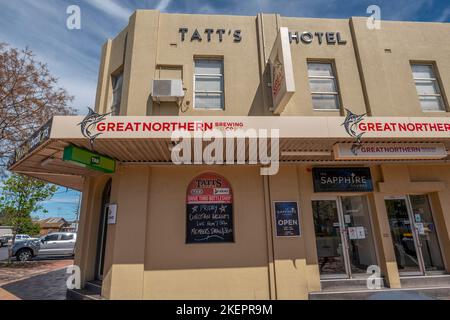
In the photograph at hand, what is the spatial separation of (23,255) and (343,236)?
61.3 feet

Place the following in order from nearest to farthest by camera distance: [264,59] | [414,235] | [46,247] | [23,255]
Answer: [414,235] < [264,59] < [23,255] < [46,247]

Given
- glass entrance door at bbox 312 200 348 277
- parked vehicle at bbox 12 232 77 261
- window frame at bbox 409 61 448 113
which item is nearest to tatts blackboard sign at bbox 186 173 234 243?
glass entrance door at bbox 312 200 348 277

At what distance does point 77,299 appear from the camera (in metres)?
7.00

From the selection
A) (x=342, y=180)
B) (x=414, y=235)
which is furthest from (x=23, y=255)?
(x=414, y=235)

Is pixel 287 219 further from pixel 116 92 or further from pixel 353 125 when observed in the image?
pixel 116 92

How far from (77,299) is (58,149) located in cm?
410

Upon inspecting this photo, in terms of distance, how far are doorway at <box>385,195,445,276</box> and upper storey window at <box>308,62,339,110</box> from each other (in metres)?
3.49

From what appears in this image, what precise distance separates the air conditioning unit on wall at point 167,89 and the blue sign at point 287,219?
4.23 m

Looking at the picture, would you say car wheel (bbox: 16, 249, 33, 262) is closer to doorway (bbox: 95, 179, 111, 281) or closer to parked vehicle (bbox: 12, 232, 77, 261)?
parked vehicle (bbox: 12, 232, 77, 261)

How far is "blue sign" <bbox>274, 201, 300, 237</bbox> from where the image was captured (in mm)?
7027

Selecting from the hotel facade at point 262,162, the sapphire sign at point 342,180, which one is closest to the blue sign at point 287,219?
the hotel facade at point 262,162

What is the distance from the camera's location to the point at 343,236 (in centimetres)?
776
